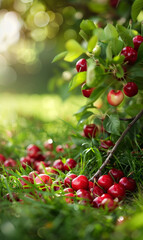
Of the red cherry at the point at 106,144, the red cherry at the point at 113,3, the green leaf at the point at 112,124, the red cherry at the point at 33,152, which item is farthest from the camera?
the red cherry at the point at 113,3

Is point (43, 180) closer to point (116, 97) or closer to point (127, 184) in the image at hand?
point (127, 184)

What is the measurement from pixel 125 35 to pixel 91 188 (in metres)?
0.64

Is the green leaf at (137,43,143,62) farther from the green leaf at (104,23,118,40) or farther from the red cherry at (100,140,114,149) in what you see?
the red cherry at (100,140,114,149)

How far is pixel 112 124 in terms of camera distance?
117cm

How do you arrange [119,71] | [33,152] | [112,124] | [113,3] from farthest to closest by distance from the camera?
[113,3]
[33,152]
[112,124]
[119,71]

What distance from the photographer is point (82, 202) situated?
0.95 m

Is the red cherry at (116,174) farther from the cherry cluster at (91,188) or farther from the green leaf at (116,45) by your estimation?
the green leaf at (116,45)

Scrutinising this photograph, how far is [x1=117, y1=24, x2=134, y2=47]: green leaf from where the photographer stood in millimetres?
1042

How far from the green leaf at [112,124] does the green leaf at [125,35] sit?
1.06 feet

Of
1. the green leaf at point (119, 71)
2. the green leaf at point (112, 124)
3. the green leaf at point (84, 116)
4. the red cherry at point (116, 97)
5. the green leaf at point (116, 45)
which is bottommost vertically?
the green leaf at point (112, 124)

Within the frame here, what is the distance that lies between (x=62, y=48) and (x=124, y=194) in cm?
173

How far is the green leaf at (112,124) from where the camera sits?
1.15m

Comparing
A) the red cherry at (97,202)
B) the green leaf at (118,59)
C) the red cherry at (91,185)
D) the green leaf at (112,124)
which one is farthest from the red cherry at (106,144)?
the green leaf at (118,59)

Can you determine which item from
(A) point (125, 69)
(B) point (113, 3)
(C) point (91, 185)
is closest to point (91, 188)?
Answer: (C) point (91, 185)
